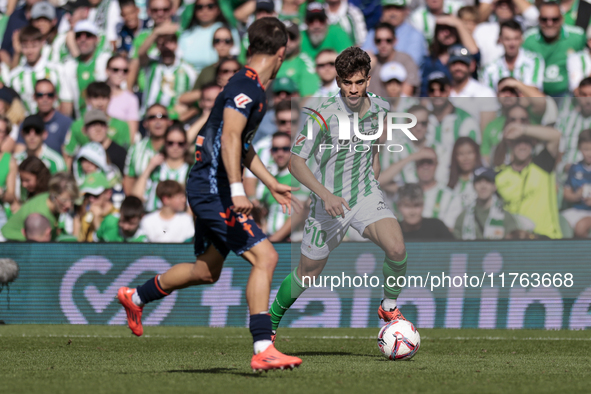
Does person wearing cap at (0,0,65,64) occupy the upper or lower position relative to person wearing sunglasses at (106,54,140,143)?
upper

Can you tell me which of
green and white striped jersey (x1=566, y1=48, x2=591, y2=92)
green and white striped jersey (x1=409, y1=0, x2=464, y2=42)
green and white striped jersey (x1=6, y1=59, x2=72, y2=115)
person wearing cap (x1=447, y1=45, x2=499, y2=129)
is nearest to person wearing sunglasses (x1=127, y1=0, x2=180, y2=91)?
green and white striped jersey (x1=6, y1=59, x2=72, y2=115)

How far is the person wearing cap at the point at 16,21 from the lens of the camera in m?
15.2

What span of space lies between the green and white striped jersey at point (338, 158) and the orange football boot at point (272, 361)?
2466mm

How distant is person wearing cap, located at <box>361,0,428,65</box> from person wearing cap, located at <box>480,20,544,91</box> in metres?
1.08

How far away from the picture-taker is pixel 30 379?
5.43m

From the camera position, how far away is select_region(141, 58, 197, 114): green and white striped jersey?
42.6 feet

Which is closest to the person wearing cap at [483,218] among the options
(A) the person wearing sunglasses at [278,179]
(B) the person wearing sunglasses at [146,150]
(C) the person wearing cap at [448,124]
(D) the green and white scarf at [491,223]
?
(D) the green and white scarf at [491,223]

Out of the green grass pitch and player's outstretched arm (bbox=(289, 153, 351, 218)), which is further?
player's outstretched arm (bbox=(289, 153, 351, 218))

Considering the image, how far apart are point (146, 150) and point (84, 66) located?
262 cm

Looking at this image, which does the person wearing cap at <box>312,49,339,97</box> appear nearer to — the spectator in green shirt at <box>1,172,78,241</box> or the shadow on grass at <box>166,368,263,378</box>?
the spectator in green shirt at <box>1,172,78,241</box>

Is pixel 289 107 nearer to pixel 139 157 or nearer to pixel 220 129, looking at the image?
pixel 139 157

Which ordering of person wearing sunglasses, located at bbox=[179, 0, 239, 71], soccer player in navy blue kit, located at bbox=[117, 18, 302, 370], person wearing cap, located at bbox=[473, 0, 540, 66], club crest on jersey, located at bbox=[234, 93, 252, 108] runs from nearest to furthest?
soccer player in navy blue kit, located at bbox=[117, 18, 302, 370]
club crest on jersey, located at bbox=[234, 93, 252, 108]
person wearing cap, located at bbox=[473, 0, 540, 66]
person wearing sunglasses, located at bbox=[179, 0, 239, 71]

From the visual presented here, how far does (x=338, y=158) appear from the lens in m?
7.81

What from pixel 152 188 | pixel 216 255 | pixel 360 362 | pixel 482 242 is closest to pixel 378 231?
pixel 360 362
